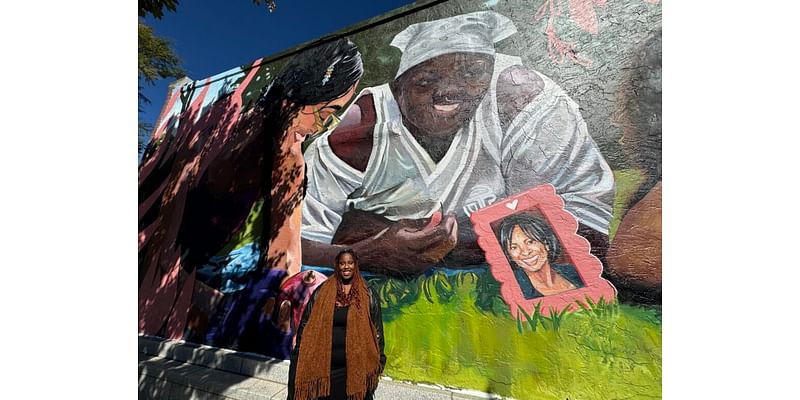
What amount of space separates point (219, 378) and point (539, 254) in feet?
14.9

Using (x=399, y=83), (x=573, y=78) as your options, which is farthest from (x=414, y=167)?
(x=573, y=78)

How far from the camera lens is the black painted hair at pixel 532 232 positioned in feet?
12.2

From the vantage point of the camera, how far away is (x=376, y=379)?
422 centimetres

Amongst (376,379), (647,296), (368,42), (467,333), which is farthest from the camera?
(368,42)

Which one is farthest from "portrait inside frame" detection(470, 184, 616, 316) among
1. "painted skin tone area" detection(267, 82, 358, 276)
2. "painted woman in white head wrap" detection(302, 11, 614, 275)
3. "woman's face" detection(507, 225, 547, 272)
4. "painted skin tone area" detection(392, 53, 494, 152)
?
"painted skin tone area" detection(267, 82, 358, 276)

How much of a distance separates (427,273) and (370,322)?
2.92 feet

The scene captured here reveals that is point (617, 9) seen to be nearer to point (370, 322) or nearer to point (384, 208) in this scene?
point (384, 208)

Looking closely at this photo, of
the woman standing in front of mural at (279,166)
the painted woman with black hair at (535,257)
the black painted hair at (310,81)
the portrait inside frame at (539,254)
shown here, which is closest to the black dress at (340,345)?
the woman standing in front of mural at (279,166)

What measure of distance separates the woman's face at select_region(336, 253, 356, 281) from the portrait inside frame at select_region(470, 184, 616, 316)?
5.43ft

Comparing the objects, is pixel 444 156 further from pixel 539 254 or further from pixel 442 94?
pixel 539 254

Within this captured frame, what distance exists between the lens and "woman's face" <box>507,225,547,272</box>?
3.74 metres

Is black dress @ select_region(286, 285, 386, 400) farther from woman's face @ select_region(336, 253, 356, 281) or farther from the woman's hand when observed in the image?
the woman's hand

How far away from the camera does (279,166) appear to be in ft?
18.4

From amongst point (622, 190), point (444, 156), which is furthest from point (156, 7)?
point (622, 190)
